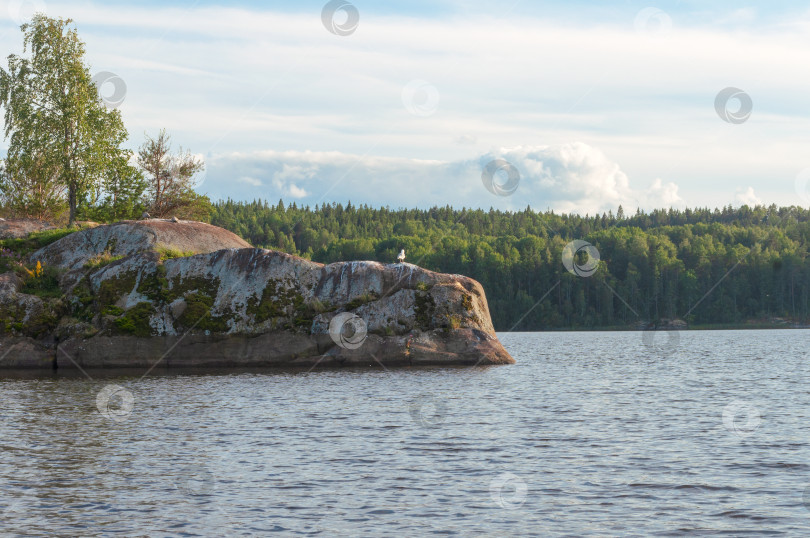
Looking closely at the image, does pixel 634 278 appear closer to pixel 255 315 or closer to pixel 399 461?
pixel 255 315

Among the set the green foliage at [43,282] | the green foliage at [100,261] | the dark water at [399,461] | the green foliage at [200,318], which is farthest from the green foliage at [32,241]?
the dark water at [399,461]

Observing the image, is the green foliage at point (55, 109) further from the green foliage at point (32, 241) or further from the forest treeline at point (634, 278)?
the forest treeline at point (634, 278)

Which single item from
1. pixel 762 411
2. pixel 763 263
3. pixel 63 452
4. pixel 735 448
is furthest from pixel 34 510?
pixel 763 263

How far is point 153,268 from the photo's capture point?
44.5 meters

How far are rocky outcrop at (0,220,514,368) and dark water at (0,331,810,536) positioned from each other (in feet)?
31.9

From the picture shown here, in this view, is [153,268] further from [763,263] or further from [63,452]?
[763,263]

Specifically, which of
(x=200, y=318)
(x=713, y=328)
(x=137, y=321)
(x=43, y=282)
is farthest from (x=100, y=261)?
(x=713, y=328)

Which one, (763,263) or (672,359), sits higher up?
(763,263)

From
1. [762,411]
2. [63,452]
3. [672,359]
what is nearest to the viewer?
[63,452]

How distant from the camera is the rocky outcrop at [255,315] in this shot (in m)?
42.6

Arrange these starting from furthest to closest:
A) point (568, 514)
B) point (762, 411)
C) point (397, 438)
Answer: point (762, 411), point (397, 438), point (568, 514)

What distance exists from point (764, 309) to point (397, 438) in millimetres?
153770

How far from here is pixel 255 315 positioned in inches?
1710

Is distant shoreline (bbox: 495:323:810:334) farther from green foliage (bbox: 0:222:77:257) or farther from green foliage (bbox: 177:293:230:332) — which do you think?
green foliage (bbox: 177:293:230:332)
